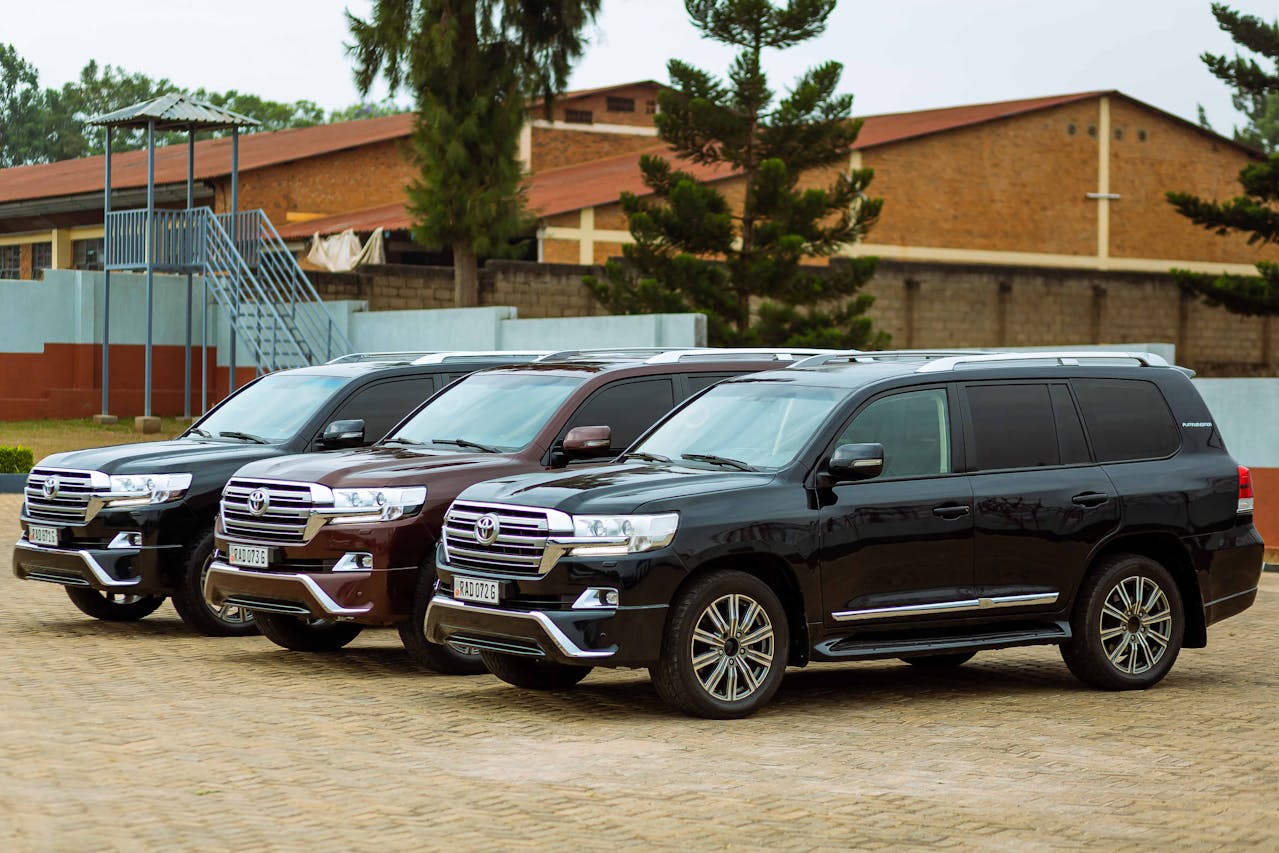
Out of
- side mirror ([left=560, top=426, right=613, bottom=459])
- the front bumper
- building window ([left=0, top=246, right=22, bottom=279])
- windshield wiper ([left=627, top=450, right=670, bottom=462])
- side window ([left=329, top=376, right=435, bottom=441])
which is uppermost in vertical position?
building window ([left=0, top=246, right=22, bottom=279])

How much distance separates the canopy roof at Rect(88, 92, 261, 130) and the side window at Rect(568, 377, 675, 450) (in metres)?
21.3

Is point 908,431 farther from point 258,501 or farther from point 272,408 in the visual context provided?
point 272,408

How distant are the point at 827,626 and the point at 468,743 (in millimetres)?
2067

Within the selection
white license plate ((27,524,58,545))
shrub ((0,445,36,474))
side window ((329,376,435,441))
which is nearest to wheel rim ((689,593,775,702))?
side window ((329,376,435,441))

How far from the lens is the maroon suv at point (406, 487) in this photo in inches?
435

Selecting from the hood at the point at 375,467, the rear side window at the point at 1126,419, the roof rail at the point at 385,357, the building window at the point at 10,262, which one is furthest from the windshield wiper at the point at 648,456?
the building window at the point at 10,262

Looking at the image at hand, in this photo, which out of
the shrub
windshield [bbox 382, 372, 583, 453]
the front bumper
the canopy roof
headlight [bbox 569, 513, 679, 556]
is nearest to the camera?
headlight [bbox 569, 513, 679, 556]

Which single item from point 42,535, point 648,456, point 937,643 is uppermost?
point 648,456

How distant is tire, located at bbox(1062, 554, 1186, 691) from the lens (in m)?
10.7

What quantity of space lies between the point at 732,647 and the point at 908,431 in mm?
1721

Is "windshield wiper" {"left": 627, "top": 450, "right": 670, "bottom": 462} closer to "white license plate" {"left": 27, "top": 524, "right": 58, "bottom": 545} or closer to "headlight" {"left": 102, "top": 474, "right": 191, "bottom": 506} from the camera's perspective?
"headlight" {"left": 102, "top": 474, "right": 191, "bottom": 506}

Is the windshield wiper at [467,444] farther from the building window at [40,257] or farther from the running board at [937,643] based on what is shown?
the building window at [40,257]

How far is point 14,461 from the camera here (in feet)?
89.4

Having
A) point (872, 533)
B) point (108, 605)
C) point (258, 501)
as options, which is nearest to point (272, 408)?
point (108, 605)
